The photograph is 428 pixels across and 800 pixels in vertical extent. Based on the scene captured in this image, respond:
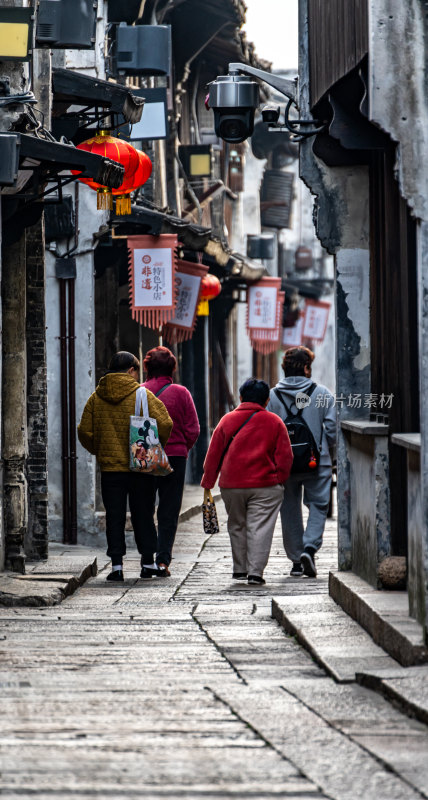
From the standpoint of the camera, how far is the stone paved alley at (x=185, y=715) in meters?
4.91

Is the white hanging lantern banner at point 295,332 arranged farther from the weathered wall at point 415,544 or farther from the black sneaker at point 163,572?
the weathered wall at point 415,544

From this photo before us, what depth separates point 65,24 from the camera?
1262cm

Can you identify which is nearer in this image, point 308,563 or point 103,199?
point 308,563

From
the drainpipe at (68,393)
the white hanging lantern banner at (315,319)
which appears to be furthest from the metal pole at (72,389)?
the white hanging lantern banner at (315,319)

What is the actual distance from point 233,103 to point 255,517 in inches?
129

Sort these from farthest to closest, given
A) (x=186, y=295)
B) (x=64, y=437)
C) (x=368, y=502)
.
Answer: (x=186, y=295) → (x=64, y=437) → (x=368, y=502)

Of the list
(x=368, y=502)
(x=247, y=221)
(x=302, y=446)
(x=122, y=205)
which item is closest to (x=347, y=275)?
(x=368, y=502)

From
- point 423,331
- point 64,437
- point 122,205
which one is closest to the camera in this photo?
point 423,331

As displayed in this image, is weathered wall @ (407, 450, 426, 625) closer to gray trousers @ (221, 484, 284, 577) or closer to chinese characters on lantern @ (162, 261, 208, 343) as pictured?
gray trousers @ (221, 484, 284, 577)

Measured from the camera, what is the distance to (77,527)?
15.8 meters

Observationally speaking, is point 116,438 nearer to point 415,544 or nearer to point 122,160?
point 122,160

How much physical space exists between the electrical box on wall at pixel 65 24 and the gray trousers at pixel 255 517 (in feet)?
13.5

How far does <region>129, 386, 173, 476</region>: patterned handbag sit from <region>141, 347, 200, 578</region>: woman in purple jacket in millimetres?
636

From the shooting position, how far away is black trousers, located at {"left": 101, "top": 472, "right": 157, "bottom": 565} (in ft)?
39.4
